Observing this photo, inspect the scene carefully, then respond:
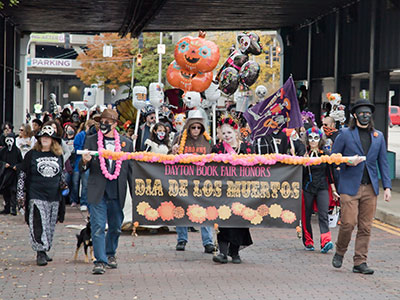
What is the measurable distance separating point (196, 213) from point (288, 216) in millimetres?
1120

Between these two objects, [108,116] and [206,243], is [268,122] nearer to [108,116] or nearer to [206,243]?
[206,243]

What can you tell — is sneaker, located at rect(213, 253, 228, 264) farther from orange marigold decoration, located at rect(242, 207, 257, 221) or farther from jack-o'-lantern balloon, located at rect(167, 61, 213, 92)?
jack-o'-lantern balloon, located at rect(167, 61, 213, 92)

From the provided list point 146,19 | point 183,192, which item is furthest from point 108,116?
point 146,19

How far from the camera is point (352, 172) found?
10.4 m

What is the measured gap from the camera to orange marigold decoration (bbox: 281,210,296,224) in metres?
10.5

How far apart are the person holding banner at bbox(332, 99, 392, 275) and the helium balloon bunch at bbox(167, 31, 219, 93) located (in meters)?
9.45

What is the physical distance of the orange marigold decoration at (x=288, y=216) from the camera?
10516 mm

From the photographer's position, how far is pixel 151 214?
34.3 ft

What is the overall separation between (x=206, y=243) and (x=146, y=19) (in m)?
16.8

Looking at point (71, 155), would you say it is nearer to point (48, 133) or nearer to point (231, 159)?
point (48, 133)

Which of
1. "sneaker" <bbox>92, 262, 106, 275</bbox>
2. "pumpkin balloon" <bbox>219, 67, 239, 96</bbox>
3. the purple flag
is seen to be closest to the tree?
"pumpkin balloon" <bbox>219, 67, 239, 96</bbox>

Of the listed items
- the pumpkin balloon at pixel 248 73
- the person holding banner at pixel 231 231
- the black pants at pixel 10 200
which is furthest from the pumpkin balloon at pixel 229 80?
the person holding banner at pixel 231 231

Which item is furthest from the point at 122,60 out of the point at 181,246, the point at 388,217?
the point at 181,246

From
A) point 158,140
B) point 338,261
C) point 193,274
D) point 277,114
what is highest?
point 277,114
